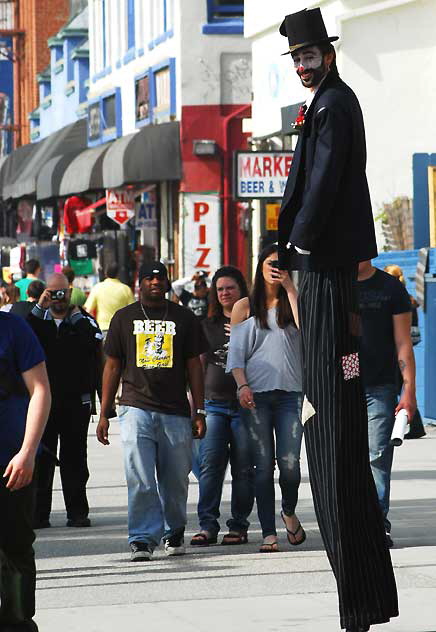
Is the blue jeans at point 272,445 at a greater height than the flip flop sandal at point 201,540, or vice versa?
the blue jeans at point 272,445

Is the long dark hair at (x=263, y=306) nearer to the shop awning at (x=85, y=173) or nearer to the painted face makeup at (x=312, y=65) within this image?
the painted face makeup at (x=312, y=65)

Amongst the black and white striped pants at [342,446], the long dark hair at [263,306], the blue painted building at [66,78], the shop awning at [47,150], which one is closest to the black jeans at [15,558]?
the black and white striped pants at [342,446]

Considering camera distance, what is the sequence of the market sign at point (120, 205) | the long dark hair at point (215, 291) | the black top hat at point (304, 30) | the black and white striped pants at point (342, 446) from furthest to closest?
the market sign at point (120, 205) < the long dark hair at point (215, 291) < the black top hat at point (304, 30) < the black and white striped pants at point (342, 446)

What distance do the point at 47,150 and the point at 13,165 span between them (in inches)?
175

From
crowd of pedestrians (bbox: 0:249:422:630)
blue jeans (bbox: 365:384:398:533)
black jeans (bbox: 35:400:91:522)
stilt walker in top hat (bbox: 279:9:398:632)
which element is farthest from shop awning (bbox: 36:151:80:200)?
stilt walker in top hat (bbox: 279:9:398:632)

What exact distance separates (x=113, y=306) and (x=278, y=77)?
5.62 meters

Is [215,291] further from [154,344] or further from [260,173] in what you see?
[260,173]

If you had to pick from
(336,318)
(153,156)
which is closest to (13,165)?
(153,156)

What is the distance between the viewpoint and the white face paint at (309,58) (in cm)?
655

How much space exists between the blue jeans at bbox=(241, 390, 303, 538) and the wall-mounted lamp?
2321cm

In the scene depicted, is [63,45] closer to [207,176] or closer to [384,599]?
[207,176]

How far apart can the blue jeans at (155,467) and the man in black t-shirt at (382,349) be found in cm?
118

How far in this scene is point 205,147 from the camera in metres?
33.9

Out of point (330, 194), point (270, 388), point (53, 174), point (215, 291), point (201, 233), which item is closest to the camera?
point (330, 194)
